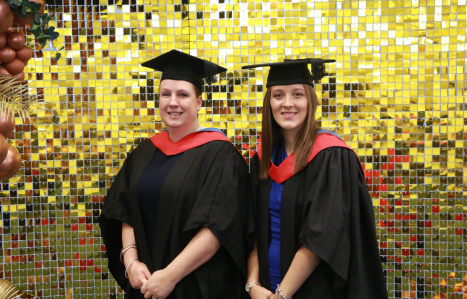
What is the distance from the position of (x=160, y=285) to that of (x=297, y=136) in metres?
0.93

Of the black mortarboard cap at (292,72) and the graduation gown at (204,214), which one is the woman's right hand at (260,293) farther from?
the black mortarboard cap at (292,72)

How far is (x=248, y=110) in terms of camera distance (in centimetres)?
271

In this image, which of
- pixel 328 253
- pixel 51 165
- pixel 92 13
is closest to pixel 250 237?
pixel 328 253

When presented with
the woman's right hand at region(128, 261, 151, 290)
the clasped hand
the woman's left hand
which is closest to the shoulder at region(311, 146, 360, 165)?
the clasped hand

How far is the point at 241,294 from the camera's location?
196 centimetres

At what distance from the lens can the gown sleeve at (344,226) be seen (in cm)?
158

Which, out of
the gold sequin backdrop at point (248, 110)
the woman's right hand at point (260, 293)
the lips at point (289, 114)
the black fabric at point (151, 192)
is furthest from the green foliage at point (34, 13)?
the woman's right hand at point (260, 293)

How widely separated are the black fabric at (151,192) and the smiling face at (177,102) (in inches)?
7.4

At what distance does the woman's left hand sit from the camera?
1.77 m

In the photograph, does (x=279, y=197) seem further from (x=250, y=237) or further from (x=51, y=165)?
(x=51, y=165)

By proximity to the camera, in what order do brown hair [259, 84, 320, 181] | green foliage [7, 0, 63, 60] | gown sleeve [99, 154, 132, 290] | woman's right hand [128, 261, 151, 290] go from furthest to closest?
gown sleeve [99, 154, 132, 290], woman's right hand [128, 261, 151, 290], brown hair [259, 84, 320, 181], green foliage [7, 0, 63, 60]

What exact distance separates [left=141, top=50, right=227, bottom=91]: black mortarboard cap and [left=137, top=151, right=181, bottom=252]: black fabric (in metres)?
0.40

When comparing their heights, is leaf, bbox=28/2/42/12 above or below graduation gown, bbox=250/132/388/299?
above

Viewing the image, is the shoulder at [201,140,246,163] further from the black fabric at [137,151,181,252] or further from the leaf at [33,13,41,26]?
the leaf at [33,13,41,26]
